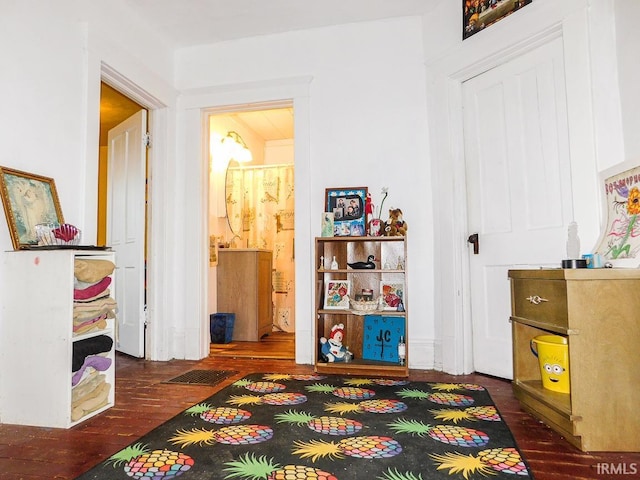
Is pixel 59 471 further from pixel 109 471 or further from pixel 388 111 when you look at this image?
pixel 388 111

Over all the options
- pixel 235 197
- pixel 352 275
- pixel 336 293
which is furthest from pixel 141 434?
pixel 235 197

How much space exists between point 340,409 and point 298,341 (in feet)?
3.75

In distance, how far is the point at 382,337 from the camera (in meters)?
2.89

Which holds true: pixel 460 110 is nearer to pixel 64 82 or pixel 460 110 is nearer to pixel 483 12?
pixel 483 12

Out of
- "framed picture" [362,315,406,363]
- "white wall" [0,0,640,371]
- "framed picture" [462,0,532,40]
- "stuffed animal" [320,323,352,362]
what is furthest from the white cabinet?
"framed picture" [462,0,532,40]

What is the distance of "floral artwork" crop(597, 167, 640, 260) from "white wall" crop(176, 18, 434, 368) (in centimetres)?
121

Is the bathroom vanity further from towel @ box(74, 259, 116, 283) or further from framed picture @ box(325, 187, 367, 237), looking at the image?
towel @ box(74, 259, 116, 283)

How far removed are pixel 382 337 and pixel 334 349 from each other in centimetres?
36

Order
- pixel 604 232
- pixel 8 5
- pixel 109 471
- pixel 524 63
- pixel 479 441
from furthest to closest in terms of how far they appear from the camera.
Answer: pixel 524 63
pixel 8 5
pixel 604 232
pixel 479 441
pixel 109 471

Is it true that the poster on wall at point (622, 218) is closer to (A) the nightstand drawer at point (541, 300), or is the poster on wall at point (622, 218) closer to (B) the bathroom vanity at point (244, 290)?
(A) the nightstand drawer at point (541, 300)

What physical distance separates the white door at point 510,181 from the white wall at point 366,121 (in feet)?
1.16

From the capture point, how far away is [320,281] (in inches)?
118

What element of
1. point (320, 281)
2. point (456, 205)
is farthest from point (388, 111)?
point (320, 281)

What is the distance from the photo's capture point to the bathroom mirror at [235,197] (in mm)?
4965
